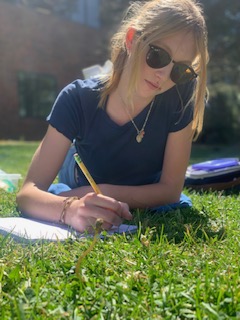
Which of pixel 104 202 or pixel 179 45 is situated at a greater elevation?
pixel 179 45

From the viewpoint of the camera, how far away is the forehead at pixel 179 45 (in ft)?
7.26

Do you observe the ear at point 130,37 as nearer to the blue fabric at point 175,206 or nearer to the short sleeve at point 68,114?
the short sleeve at point 68,114

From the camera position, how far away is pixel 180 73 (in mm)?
2262

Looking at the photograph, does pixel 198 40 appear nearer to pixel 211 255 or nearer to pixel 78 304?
pixel 211 255

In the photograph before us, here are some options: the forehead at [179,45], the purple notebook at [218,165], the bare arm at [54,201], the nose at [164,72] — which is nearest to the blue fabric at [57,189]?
the bare arm at [54,201]

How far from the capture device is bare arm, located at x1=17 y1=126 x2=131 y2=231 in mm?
1910

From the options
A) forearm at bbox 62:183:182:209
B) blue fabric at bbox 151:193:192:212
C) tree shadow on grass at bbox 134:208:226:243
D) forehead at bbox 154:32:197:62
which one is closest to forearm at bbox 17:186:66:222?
forearm at bbox 62:183:182:209

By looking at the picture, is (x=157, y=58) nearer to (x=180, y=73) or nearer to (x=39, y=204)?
(x=180, y=73)

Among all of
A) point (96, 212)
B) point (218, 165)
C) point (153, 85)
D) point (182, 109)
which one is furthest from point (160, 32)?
point (218, 165)

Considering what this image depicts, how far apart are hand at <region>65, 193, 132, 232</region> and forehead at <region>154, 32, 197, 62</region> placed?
0.73 metres

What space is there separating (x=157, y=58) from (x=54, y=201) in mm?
757

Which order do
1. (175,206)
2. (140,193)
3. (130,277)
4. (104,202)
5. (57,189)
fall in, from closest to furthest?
1. (130,277)
2. (104,202)
3. (140,193)
4. (175,206)
5. (57,189)

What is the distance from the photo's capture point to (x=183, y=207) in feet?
8.45

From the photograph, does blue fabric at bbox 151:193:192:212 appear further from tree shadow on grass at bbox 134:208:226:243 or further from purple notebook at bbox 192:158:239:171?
purple notebook at bbox 192:158:239:171
